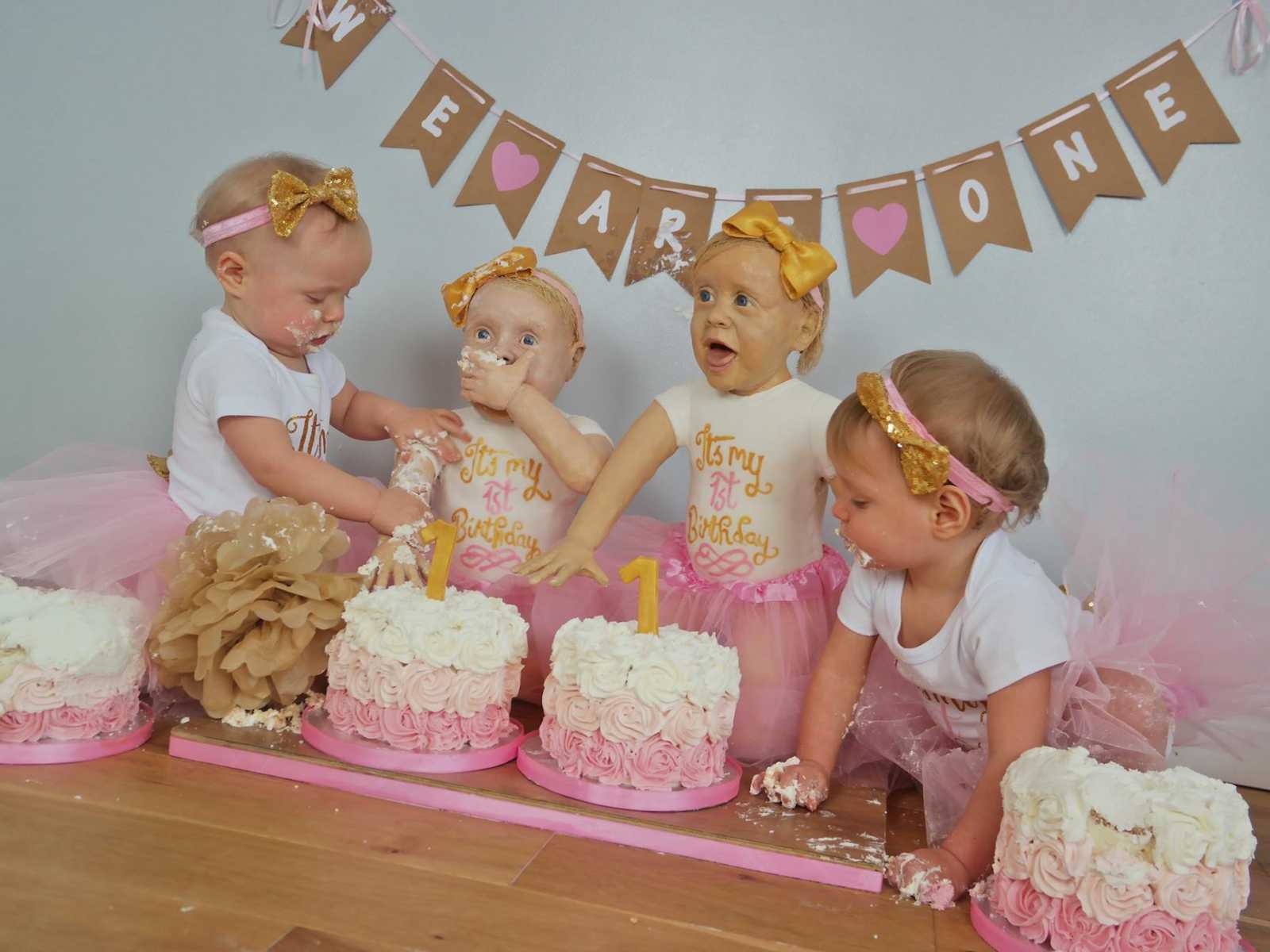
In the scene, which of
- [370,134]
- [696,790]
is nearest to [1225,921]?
[696,790]

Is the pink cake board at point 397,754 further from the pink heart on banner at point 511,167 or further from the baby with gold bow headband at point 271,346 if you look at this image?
the pink heart on banner at point 511,167

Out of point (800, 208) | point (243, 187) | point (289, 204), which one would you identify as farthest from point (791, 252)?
point (243, 187)

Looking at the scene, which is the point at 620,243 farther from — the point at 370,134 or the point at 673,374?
the point at 370,134

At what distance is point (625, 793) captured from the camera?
1386mm

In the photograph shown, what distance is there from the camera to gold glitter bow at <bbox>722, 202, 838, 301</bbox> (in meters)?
1.67

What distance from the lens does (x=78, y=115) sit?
8.03ft

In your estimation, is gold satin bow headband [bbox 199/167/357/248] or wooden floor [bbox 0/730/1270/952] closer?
wooden floor [bbox 0/730/1270/952]

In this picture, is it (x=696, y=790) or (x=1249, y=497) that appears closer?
(x=696, y=790)

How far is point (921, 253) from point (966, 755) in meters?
0.95

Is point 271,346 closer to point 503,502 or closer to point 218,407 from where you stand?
point 218,407

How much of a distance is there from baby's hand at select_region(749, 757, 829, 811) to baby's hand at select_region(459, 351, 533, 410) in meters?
0.71

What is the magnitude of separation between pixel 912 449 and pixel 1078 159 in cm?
92

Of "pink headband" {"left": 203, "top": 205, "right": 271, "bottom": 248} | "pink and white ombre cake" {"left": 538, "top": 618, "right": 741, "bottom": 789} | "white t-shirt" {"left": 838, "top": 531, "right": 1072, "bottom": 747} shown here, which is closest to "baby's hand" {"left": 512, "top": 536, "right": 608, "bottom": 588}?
"pink and white ombre cake" {"left": 538, "top": 618, "right": 741, "bottom": 789}

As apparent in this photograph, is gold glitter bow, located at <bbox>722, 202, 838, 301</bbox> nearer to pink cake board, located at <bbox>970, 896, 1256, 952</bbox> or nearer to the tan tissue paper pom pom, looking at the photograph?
the tan tissue paper pom pom
